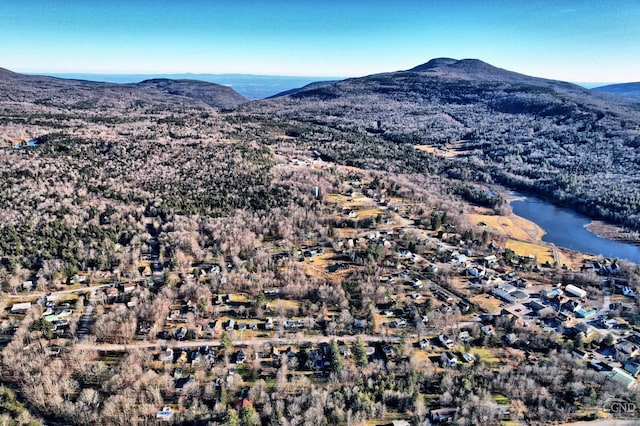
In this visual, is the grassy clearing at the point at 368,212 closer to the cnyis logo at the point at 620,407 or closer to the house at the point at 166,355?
the house at the point at 166,355

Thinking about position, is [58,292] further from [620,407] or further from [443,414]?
[620,407]

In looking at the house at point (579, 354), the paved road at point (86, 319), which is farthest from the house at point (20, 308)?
the house at point (579, 354)

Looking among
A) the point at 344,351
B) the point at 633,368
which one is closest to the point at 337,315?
the point at 344,351

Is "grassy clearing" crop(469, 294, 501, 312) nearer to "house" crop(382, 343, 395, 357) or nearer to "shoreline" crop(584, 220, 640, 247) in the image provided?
"house" crop(382, 343, 395, 357)

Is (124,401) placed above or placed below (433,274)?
below

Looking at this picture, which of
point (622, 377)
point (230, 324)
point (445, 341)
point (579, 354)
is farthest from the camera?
point (230, 324)

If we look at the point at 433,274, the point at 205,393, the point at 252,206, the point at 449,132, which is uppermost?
the point at 449,132

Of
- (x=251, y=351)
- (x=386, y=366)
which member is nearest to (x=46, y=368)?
(x=251, y=351)

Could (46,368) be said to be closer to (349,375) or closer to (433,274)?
(349,375)
